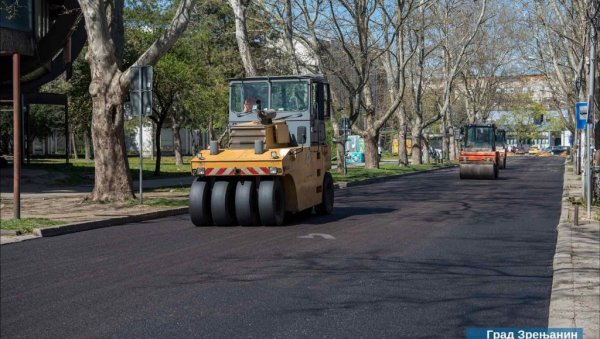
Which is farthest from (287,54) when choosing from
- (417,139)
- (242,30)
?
(417,139)

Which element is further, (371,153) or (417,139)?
(417,139)

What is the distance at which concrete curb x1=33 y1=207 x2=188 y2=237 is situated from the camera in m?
14.9

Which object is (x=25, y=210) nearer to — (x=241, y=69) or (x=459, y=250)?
(x=459, y=250)

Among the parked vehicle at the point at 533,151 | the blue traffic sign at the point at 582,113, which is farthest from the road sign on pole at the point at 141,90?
the parked vehicle at the point at 533,151

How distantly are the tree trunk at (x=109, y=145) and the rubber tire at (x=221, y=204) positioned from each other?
4.51 meters

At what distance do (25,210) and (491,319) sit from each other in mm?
13598

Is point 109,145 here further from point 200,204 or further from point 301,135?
point 301,135

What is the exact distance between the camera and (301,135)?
18.0m

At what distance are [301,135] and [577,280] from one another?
884 cm

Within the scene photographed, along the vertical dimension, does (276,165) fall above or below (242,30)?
below

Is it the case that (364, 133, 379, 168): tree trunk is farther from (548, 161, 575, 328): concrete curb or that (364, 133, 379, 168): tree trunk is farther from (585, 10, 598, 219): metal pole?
(548, 161, 575, 328): concrete curb

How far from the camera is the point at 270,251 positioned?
41.7 feet

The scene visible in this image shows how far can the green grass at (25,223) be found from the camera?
14742mm

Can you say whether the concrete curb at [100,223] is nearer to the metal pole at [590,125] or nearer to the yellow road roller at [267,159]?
the yellow road roller at [267,159]
